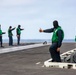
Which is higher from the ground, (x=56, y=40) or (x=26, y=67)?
(x=56, y=40)

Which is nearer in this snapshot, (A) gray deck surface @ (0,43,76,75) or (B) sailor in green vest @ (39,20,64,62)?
(A) gray deck surface @ (0,43,76,75)

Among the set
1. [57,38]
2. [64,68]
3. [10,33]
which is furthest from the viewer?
[10,33]

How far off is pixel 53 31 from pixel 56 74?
3.27 metres

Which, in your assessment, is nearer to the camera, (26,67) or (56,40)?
(26,67)

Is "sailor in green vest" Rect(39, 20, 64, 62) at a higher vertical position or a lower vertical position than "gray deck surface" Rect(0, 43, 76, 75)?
higher

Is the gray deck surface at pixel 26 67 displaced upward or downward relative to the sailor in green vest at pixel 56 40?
downward

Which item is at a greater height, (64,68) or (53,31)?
(53,31)

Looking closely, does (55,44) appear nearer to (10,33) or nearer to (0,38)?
(0,38)

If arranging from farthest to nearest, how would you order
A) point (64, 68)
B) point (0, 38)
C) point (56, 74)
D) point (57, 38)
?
point (0, 38) < point (57, 38) < point (64, 68) < point (56, 74)

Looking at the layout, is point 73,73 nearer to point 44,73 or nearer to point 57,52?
point 44,73

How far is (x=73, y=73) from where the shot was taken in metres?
9.24

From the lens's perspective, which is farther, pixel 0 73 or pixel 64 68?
pixel 64 68

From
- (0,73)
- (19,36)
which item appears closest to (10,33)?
(19,36)

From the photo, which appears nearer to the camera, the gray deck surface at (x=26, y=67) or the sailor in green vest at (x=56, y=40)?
the gray deck surface at (x=26, y=67)
